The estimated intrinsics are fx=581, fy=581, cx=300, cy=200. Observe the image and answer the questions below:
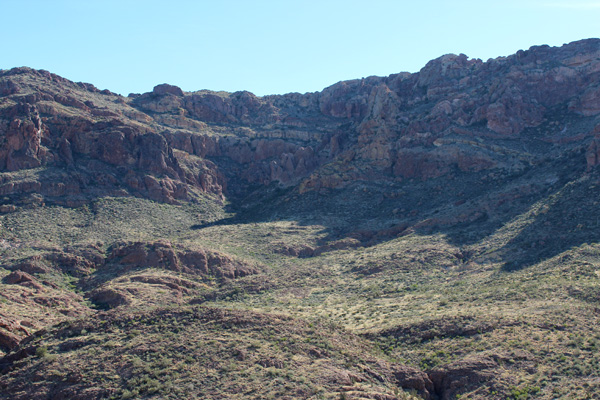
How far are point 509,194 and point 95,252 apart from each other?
49.0 m

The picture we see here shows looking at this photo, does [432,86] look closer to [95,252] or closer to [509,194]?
[509,194]

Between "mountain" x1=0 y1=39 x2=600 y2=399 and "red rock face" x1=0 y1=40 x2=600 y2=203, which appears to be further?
"red rock face" x1=0 y1=40 x2=600 y2=203

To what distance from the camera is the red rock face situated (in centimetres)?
8256

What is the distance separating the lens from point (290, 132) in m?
117

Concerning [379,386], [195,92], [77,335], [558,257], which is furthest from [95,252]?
[195,92]

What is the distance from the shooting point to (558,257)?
168ft

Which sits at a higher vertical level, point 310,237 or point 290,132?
point 290,132

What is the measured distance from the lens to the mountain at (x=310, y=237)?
32.8 meters

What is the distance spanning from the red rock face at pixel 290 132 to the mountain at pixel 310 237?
1.21 ft

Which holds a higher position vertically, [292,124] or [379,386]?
[292,124]

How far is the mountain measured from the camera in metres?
32.8

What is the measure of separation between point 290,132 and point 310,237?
1853 inches

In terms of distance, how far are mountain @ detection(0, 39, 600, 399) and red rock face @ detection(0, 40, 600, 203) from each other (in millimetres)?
370

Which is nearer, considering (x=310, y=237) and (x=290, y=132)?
(x=310, y=237)
